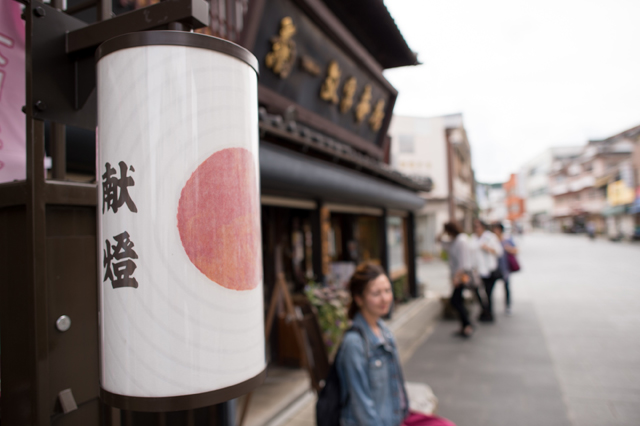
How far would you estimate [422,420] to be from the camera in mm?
2555

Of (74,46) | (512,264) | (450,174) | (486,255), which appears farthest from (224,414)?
(450,174)

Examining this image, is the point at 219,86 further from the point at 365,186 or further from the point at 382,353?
the point at 365,186

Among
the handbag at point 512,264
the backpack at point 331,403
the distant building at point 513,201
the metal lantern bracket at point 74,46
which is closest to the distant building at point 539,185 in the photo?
the distant building at point 513,201

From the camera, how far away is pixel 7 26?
182 cm

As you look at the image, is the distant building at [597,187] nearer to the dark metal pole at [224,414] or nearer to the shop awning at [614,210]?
the shop awning at [614,210]

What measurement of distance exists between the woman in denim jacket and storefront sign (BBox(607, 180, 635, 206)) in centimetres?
4628

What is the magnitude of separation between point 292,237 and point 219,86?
6.29m

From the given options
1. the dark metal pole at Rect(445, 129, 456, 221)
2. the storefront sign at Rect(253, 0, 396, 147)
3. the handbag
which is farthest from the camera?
the dark metal pole at Rect(445, 129, 456, 221)

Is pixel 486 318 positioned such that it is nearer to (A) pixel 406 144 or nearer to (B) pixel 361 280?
(B) pixel 361 280

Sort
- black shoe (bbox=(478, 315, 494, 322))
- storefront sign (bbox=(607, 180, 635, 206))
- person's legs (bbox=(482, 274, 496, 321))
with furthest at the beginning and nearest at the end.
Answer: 1. storefront sign (bbox=(607, 180, 635, 206))
2. black shoe (bbox=(478, 315, 494, 322))
3. person's legs (bbox=(482, 274, 496, 321))

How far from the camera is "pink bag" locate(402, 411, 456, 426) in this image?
2465 millimetres

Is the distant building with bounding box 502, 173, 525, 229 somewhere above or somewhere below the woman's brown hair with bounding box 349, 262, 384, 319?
above

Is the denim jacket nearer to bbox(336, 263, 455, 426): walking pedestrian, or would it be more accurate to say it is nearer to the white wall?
bbox(336, 263, 455, 426): walking pedestrian

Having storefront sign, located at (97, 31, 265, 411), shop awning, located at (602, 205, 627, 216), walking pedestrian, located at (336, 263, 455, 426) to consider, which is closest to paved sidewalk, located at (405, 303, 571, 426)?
walking pedestrian, located at (336, 263, 455, 426)
